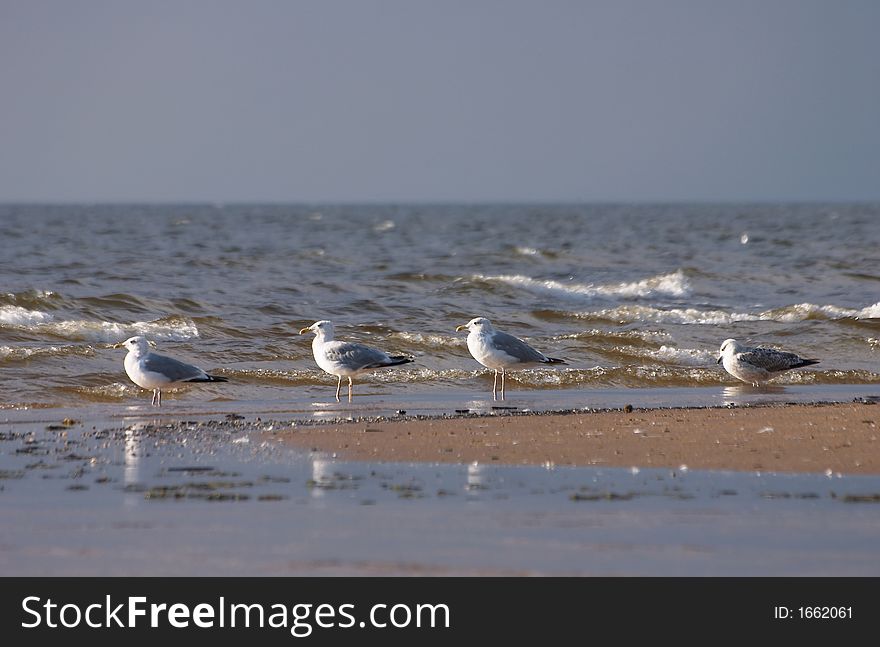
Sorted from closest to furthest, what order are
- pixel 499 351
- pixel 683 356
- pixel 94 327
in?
1. pixel 499 351
2. pixel 683 356
3. pixel 94 327

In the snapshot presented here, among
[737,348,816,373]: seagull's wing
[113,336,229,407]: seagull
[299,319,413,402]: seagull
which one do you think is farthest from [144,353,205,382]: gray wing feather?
[737,348,816,373]: seagull's wing

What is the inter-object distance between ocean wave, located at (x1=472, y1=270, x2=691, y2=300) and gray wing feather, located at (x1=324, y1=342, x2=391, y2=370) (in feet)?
32.4

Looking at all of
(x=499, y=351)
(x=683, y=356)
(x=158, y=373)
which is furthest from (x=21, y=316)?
(x=683, y=356)

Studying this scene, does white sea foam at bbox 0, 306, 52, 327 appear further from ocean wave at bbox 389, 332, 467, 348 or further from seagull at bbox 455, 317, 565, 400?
seagull at bbox 455, 317, 565, 400

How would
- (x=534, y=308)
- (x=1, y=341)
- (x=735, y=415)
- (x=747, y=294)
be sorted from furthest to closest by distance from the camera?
(x=747, y=294), (x=534, y=308), (x=1, y=341), (x=735, y=415)

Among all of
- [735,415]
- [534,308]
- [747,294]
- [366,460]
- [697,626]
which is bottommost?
[697,626]

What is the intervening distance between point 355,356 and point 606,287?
11764 millimetres

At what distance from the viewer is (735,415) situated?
9453 mm

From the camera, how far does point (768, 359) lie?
12789 millimetres

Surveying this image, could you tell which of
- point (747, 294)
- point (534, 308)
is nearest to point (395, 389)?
point (534, 308)

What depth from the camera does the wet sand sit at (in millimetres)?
7391

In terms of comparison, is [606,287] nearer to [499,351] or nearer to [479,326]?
[479,326]

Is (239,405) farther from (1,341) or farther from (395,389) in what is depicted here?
(1,341)

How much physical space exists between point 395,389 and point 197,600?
7699 millimetres
